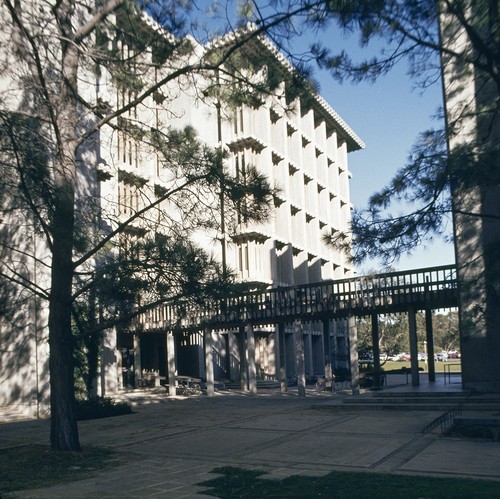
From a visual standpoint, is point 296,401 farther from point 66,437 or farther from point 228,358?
point 228,358

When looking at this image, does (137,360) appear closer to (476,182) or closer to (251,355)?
(251,355)

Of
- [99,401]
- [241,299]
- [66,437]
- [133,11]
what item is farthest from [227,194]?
[99,401]

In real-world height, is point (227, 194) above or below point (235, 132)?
below

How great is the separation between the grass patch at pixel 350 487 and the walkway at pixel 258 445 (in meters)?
0.40

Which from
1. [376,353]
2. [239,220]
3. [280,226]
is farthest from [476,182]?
[280,226]

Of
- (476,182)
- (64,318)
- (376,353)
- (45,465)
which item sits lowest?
(45,465)

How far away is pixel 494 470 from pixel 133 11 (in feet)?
29.1

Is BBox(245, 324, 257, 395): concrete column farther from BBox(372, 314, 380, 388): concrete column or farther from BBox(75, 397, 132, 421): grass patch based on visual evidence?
BBox(75, 397, 132, 421): grass patch

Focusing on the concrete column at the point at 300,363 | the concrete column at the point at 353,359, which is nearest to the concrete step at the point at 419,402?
the concrete column at the point at 353,359

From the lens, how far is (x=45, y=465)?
35.8ft

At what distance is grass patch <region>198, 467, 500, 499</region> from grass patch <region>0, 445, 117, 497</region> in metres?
2.57

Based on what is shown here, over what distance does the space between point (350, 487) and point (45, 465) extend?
226 inches

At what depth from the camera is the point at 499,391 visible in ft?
64.3

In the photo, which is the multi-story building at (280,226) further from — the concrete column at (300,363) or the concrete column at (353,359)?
the concrete column at (353,359)
